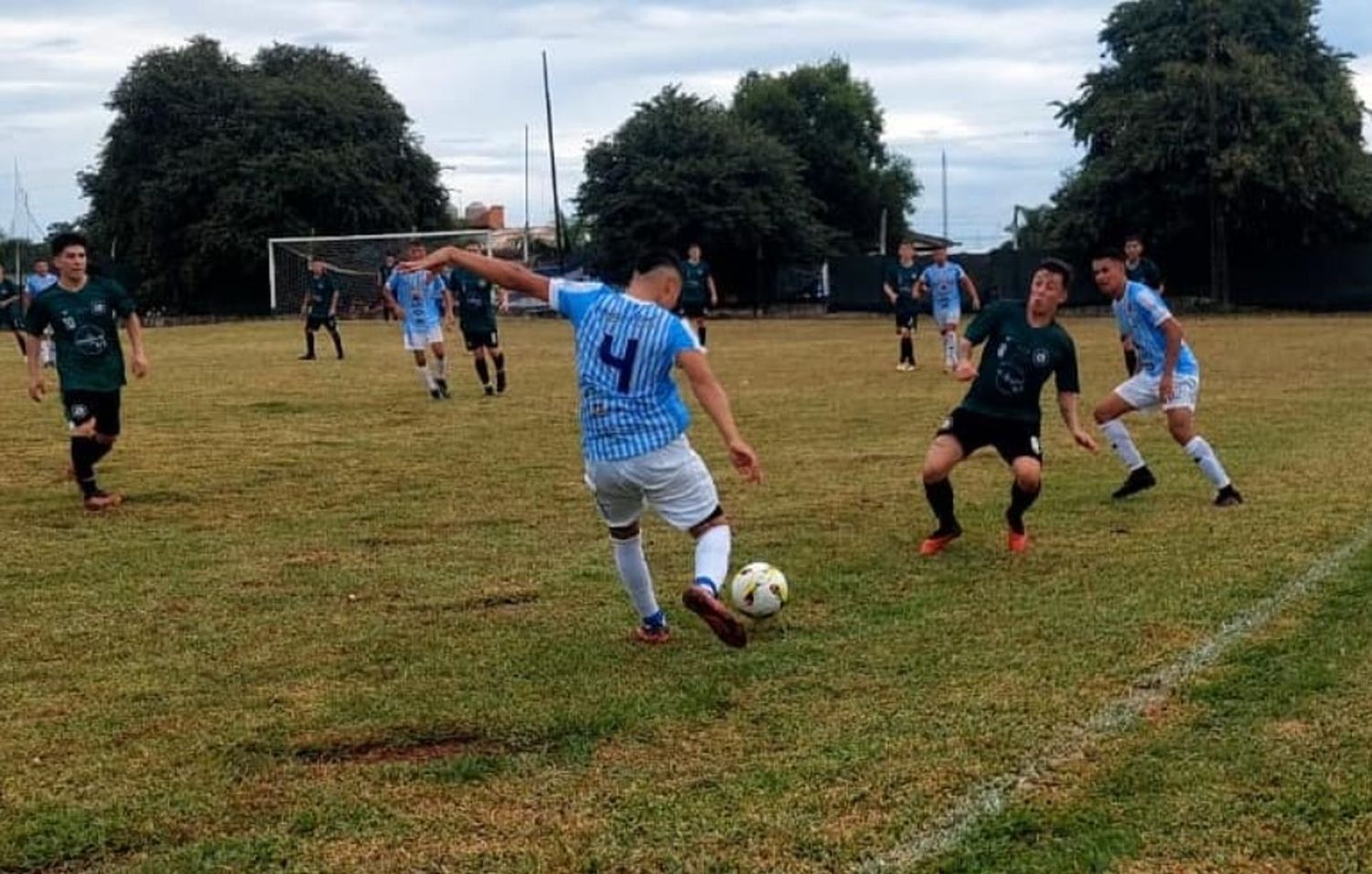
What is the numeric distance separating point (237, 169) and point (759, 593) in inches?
2240

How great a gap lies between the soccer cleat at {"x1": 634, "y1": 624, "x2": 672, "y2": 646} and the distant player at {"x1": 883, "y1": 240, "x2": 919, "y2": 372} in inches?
640

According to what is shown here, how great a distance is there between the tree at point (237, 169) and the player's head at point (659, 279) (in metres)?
54.0

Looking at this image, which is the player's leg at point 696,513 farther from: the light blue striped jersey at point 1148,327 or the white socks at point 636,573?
the light blue striped jersey at point 1148,327

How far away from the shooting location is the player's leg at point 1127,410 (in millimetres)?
10484

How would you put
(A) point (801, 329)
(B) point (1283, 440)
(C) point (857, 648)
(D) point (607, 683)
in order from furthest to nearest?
(A) point (801, 329) → (B) point (1283, 440) → (C) point (857, 648) → (D) point (607, 683)

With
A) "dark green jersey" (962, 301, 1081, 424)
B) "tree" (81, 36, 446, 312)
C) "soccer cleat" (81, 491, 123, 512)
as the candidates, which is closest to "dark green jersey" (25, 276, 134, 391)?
"soccer cleat" (81, 491, 123, 512)

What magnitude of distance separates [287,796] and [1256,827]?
2.88 meters

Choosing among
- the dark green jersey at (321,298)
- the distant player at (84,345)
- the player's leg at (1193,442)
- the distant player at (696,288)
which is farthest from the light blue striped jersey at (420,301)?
the player's leg at (1193,442)

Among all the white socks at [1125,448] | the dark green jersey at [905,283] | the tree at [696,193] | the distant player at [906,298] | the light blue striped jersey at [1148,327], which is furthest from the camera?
the tree at [696,193]

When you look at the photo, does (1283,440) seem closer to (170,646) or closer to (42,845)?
(170,646)

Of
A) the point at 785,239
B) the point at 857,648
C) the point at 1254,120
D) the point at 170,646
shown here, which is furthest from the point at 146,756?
the point at 785,239

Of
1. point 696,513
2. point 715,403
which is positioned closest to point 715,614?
point 696,513

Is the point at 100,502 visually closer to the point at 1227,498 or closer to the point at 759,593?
the point at 759,593

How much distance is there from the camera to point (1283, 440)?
43.1 ft
